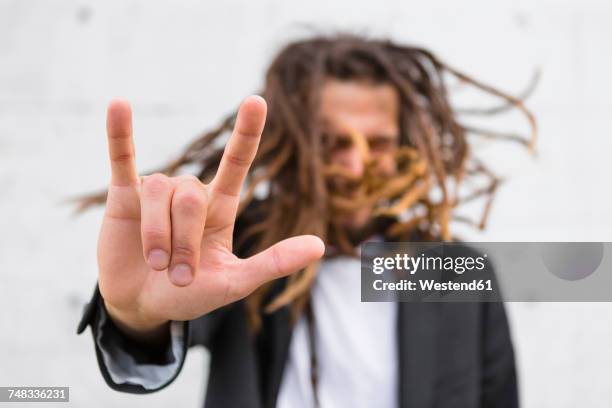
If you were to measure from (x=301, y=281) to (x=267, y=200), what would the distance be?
192 mm

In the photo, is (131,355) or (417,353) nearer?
(131,355)

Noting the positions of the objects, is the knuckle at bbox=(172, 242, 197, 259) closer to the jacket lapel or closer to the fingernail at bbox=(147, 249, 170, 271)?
the fingernail at bbox=(147, 249, 170, 271)

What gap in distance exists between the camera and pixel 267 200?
104cm

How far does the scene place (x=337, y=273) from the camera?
3.39 ft

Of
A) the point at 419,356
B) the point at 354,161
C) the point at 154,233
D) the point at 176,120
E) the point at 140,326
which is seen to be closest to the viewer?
the point at 154,233

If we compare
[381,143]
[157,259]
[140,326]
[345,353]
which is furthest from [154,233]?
[381,143]

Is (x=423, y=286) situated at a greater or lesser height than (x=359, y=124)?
lesser

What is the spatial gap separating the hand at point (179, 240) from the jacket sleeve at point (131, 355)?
0.18 feet

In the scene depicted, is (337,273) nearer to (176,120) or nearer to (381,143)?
(381,143)

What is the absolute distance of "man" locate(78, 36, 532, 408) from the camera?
34.2 inches

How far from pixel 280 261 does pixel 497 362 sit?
25.8 inches

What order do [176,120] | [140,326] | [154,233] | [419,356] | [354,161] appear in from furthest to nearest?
[176,120], [354,161], [419,356], [140,326], [154,233]

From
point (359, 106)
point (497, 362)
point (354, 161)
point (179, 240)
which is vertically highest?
point (359, 106)

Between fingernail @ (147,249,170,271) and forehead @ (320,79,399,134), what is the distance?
0.63 meters
